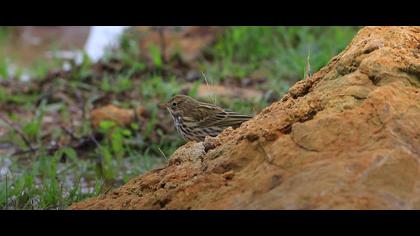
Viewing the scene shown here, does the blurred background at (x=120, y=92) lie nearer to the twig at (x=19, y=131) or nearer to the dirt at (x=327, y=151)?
the twig at (x=19, y=131)

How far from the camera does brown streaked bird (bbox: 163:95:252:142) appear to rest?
7.00 m

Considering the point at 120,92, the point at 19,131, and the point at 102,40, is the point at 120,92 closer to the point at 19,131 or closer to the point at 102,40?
the point at 19,131

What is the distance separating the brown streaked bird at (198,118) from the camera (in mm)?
7001

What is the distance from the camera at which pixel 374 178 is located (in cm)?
322

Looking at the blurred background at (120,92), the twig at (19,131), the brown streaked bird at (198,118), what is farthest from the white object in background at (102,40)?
the brown streaked bird at (198,118)

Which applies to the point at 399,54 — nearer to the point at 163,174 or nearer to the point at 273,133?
the point at 273,133

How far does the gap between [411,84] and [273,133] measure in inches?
27.7

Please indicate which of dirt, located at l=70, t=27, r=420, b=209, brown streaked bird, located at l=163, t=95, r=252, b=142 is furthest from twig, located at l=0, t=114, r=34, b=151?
dirt, located at l=70, t=27, r=420, b=209

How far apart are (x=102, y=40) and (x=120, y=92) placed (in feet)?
10.00

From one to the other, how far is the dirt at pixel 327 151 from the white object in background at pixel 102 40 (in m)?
6.81
